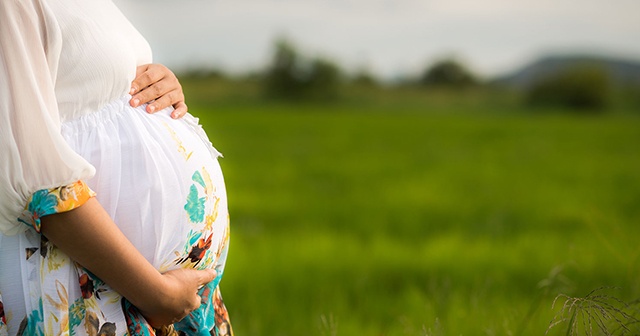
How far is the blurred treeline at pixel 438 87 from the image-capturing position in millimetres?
33500

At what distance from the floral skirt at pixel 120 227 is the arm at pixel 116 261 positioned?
46mm

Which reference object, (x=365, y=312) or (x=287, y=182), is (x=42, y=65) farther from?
(x=287, y=182)

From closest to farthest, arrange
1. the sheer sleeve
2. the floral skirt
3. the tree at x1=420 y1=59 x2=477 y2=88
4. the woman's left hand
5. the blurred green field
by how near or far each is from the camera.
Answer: the sheer sleeve < the floral skirt < the woman's left hand < the blurred green field < the tree at x1=420 y1=59 x2=477 y2=88

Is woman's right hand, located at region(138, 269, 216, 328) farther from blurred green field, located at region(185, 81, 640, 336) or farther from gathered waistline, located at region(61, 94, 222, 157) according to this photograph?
blurred green field, located at region(185, 81, 640, 336)

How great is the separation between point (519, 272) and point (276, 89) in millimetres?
36860

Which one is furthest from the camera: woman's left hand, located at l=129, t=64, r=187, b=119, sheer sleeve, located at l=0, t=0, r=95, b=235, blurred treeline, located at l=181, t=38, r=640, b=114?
blurred treeline, located at l=181, t=38, r=640, b=114

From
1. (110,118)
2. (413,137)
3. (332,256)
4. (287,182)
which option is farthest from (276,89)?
(110,118)

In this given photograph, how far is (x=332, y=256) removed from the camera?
14.8ft

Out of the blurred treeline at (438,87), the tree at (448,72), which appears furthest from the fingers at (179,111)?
the tree at (448,72)

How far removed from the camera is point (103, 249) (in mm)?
1276

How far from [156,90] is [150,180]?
10.2 inches

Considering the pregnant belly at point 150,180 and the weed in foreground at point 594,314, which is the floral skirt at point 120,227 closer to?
the pregnant belly at point 150,180

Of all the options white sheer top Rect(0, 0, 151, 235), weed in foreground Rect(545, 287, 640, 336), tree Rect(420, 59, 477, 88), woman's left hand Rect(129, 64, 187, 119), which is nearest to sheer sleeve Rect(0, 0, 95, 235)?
white sheer top Rect(0, 0, 151, 235)

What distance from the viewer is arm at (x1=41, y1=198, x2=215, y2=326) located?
4.11ft
